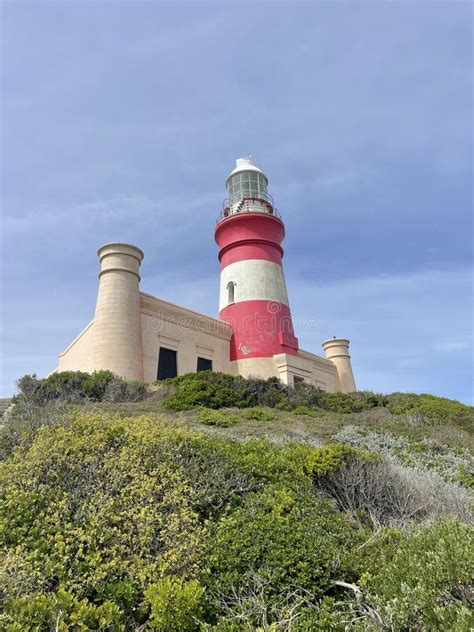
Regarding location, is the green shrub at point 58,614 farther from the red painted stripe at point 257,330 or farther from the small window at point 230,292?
the small window at point 230,292

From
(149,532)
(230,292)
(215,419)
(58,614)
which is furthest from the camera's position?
(230,292)

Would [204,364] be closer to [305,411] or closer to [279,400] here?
[279,400]

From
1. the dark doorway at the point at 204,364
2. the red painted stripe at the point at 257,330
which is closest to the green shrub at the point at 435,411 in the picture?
the red painted stripe at the point at 257,330

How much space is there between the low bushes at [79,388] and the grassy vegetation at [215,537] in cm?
720

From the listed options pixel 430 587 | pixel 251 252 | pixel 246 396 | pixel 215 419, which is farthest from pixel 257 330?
pixel 430 587

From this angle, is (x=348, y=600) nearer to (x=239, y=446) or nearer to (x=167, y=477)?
(x=167, y=477)

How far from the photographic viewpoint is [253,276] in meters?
20.3

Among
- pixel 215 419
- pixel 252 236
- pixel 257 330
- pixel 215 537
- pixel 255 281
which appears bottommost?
pixel 215 537

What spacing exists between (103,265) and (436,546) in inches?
602

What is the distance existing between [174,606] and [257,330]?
56.2ft

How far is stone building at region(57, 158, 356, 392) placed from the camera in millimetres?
15797

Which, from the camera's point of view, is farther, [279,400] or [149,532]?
[279,400]

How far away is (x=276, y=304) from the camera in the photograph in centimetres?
2048

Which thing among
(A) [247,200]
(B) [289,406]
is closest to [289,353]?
(B) [289,406]
